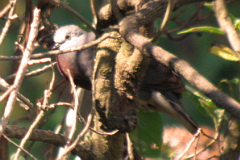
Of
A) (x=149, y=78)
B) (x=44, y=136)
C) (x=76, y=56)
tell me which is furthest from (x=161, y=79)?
(x=44, y=136)

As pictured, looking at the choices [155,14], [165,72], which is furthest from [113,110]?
[165,72]

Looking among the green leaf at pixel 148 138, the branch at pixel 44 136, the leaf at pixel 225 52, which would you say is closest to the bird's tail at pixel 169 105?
the green leaf at pixel 148 138

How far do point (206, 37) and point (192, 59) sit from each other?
0.17 m

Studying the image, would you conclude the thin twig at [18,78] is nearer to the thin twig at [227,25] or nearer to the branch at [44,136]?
the branch at [44,136]

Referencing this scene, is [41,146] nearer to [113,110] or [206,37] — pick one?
[113,110]

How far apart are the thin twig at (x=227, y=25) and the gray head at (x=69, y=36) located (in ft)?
4.50

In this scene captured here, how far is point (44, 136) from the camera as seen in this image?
1.29 metres

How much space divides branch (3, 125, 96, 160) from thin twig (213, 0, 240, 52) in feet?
2.04

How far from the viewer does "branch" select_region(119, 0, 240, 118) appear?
2.92 ft

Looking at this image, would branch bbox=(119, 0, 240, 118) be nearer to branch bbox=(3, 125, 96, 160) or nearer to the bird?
branch bbox=(3, 125, 96, 160)

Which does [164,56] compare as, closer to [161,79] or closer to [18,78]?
[18,78]

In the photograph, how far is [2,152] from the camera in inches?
57.6

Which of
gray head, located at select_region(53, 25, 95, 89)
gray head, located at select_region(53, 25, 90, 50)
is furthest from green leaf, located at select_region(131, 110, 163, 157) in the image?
gray head, located at select_region(53, 25, 90, 50)

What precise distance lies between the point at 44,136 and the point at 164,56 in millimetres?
474
